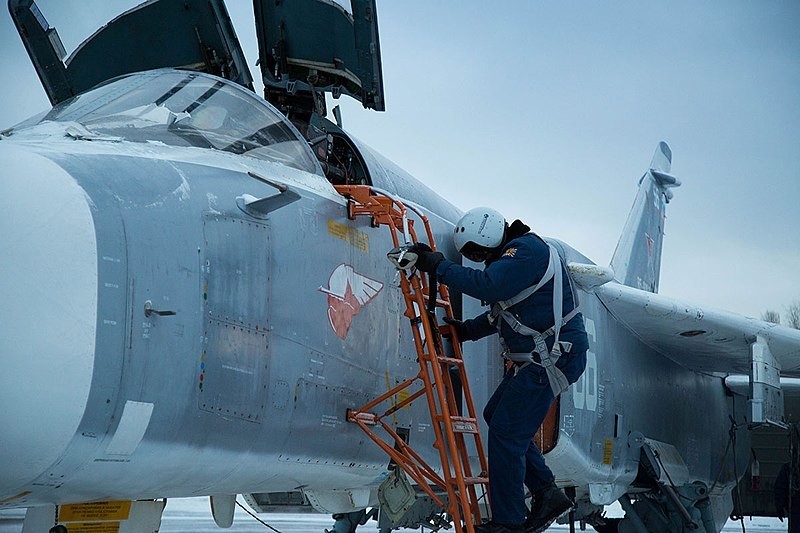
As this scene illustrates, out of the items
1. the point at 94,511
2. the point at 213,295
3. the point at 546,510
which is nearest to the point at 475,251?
the point at 546,510

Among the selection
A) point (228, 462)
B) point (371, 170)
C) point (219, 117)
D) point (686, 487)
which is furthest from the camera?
point (686, 487)

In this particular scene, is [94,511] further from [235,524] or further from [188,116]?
[235,524]

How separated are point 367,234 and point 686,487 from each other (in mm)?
5630

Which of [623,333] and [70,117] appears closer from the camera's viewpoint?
[70,117]

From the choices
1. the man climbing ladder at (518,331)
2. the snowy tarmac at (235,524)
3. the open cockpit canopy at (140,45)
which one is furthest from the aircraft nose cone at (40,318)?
the snowy tarmac at (235,524)

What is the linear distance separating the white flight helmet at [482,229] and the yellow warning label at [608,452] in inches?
120

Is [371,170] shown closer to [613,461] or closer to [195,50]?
[195,50]

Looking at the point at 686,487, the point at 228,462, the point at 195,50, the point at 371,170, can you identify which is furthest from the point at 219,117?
the point at 686,487

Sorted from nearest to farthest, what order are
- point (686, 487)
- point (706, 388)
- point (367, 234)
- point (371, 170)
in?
point (367, 234) → point (371, 170) → point (686, 487) → point (706, 388)

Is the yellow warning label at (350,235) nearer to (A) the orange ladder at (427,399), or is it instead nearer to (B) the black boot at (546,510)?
(A) the orange ladder at (427,399)

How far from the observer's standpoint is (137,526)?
423cm

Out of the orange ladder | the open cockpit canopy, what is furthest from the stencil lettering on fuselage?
the open cockpit canopy

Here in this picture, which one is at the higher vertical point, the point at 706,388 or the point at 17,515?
the point at 706,388

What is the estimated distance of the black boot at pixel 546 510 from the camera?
198 inches
